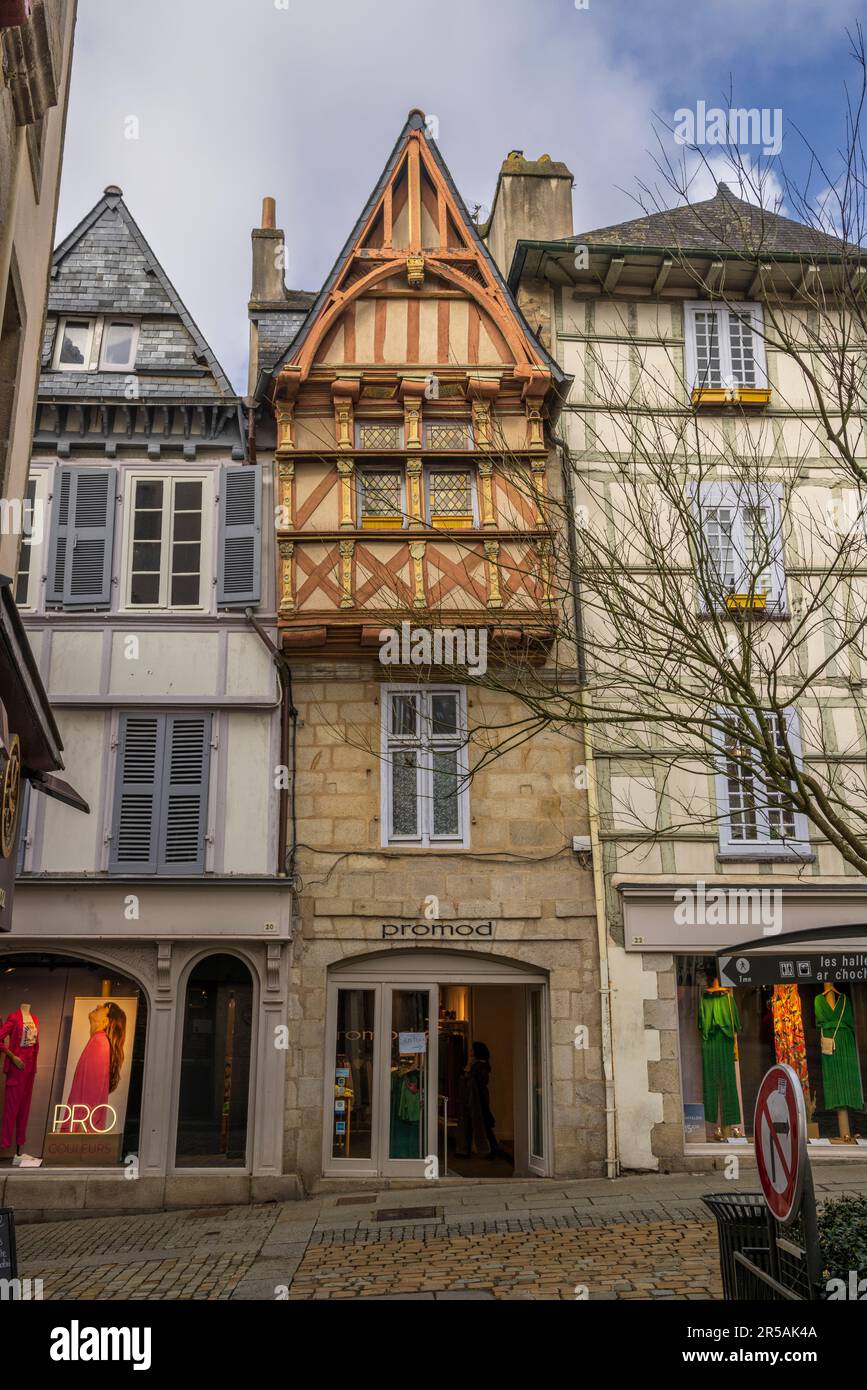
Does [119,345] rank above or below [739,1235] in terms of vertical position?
above

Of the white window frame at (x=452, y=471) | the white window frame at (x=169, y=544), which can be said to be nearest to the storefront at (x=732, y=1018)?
the white window frame at (x=452, y=471)

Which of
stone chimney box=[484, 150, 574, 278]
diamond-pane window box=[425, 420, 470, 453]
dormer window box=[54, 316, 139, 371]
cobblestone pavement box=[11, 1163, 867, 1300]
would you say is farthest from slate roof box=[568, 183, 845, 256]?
cobblestone pavement box=[11, 1163, 867, 1300]

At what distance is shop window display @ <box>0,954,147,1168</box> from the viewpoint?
43.6ft

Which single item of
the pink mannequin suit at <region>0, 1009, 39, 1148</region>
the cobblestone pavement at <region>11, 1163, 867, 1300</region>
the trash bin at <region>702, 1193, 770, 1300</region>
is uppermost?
the pink mannequin suit at <region>0, 1009, 39, 1148</region>

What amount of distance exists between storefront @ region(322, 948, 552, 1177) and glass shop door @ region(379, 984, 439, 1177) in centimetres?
1

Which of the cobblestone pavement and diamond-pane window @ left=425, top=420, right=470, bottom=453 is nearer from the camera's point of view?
the cobblestone pavement

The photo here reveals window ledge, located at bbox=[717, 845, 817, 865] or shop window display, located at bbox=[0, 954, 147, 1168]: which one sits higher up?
window ledge, located at bbox=[717, 845, 817, 865]

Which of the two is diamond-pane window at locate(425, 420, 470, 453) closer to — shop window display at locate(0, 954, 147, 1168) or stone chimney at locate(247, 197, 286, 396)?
stone chimney at locate(247, 197, 286, 396)

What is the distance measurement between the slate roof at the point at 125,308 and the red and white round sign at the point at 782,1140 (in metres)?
12.1

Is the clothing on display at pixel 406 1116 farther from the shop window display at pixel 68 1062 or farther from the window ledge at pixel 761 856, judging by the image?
the window ledge at pixel 761 856

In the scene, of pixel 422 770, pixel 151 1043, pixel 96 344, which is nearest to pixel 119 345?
pixel 96 344

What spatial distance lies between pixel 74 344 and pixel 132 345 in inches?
29.7

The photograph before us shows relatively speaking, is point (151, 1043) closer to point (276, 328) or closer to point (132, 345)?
point (132, 345)

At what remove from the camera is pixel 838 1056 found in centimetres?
1387
